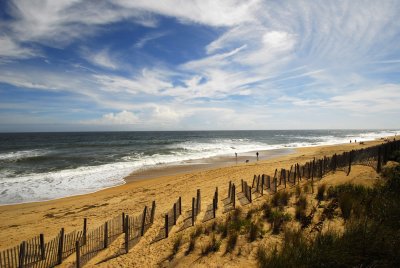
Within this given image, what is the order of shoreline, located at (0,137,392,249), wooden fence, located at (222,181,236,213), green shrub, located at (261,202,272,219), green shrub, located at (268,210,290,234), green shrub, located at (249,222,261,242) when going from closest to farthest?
green shrub, located at (249,222,261,242), green shrub, located at (268,210,290,234), green shrub, located at (261,202,272,219), wooden fence, located at (222,181,236,213), shoreline, located at (0,137,392,249)

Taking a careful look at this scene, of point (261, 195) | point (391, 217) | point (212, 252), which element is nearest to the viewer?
point (391, 217)


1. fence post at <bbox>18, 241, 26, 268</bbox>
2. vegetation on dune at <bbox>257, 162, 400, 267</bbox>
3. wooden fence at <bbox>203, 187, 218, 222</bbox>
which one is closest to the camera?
vegetation on dune at <bbox>257, 162, 400, 267</bbox>

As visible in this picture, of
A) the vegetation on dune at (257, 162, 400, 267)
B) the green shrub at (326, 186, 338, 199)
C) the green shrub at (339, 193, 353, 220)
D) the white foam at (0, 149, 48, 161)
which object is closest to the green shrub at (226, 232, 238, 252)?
the vegetation on dune at (257, 162, 400, 267)

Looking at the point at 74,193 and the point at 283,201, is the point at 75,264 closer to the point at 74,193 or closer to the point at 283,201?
the point at 283,201

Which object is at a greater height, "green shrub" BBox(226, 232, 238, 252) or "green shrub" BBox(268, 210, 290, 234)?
"green shrub" BBox(268, 210, 290, 234)

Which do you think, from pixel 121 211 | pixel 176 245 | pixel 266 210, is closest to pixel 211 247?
pixel 176 245

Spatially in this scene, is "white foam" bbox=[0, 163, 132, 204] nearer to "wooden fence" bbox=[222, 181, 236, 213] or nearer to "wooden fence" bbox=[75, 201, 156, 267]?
"wooden fence" bbox=[75, 201, 156, 267]

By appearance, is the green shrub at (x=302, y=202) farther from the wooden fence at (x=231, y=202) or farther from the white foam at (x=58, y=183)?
the white foam at (x=58, y=183)

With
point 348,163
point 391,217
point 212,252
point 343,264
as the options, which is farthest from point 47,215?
point 348,163

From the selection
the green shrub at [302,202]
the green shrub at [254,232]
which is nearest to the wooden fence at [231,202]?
the green shrub at [302,202]

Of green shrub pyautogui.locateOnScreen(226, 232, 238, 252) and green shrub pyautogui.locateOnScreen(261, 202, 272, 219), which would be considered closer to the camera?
green shrub pyautogui.locateOnScreen(226, 232, 238, 252)

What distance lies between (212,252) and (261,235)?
1792mm

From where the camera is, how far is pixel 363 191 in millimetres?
9742

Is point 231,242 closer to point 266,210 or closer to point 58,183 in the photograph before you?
point 266,210
